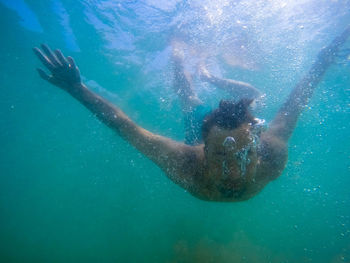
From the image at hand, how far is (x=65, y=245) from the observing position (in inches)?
1834

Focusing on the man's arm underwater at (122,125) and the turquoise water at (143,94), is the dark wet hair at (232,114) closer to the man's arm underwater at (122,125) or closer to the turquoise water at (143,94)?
the man's arm underwater at (122,125)

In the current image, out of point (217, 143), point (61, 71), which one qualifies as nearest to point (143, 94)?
point (61, 71)

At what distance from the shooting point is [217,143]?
3213 mm

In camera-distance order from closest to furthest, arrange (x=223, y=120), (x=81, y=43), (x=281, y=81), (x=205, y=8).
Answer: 1. (x=223, y=120)
2. (x=205, y=8)
3. (x=81, y=43)
4. (x=281, y=81)

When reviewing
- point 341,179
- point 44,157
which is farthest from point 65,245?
point 341,179

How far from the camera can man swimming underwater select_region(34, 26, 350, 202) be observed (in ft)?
10.3

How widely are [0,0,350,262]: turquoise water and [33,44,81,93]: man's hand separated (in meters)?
8.49

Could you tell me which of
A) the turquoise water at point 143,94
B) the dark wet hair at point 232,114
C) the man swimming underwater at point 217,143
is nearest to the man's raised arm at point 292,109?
the man swimming underwater at point 217,143

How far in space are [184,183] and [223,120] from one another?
1.98 meters

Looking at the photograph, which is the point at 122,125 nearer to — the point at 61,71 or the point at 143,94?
the point at 61,71

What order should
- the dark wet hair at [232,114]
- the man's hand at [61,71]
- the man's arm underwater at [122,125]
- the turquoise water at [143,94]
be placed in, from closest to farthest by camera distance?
the dark wet hair at [232,114]
the man's arm underwater at [122,125]
the man's hand at [61,71]
the turquoise water at [143,94]

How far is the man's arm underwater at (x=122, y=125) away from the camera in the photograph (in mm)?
4387

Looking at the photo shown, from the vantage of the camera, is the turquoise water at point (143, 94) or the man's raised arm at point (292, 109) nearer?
the man's raised arm at point (292, 109)

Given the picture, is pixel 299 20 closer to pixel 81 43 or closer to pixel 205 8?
pixel 205 8
